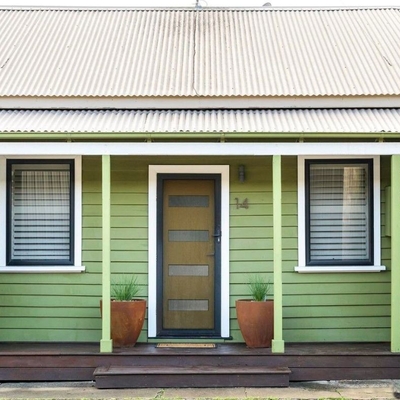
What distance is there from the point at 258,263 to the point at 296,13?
4.86 m

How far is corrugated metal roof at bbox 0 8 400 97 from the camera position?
9023 mm

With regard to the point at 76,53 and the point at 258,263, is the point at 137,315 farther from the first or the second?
the point at 76,53

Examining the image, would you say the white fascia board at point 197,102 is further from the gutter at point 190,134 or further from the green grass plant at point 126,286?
the green grass plant at point 126,286

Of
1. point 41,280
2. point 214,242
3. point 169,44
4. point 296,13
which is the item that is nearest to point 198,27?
point 169,44

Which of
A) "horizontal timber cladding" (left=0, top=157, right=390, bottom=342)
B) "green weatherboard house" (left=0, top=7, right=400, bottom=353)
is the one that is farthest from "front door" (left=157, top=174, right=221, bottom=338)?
"horizontal timber cladding" (left=0, top=157, right=390, bottom=342)

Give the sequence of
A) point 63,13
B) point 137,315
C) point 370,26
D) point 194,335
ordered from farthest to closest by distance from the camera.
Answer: point 63,13
point 370,26
point 194,335
point 137,315

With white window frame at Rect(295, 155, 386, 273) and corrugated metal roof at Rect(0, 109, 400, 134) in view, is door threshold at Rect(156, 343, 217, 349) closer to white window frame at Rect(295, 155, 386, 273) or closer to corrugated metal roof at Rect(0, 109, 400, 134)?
white window frame at Rect(295, 155, 386, 273)

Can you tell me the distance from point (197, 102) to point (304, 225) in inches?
78.1

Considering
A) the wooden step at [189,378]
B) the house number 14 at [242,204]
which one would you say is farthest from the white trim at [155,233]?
the wooden step at [189,378]

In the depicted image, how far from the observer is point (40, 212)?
8633 mm

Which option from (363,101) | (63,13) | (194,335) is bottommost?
(194,335)

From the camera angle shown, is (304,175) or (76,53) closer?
(304,175)

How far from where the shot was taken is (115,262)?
851cm

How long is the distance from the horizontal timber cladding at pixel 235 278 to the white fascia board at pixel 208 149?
947 millimetres
